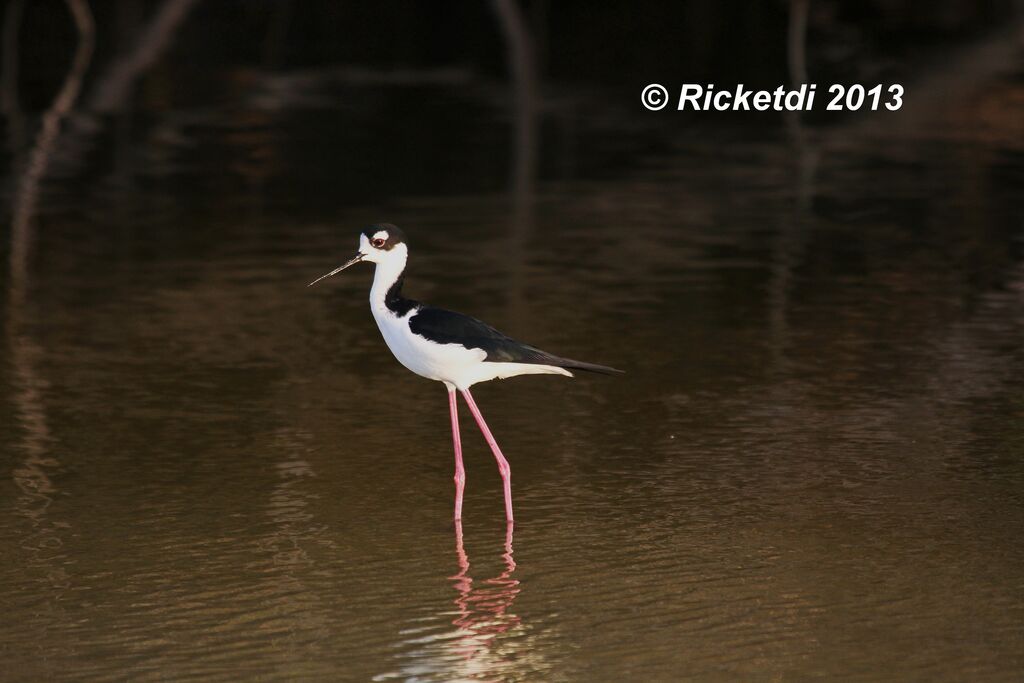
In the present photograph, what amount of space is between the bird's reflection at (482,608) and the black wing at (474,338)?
0.78 m

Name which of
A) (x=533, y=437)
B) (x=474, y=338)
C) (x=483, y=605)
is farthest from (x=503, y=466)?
(x=483, y=605)

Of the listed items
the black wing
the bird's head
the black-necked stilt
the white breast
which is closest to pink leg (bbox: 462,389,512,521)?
the black-necked stilt

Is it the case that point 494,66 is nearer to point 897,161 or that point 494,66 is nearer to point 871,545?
point 897,161

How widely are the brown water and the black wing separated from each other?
58 cm

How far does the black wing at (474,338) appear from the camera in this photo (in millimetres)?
7410

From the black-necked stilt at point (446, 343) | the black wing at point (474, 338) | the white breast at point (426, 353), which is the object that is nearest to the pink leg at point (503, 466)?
the black-necked stilt at point (446, 343)

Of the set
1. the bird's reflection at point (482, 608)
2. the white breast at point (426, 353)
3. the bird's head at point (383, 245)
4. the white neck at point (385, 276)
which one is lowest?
the bird's reflection at point (482, 608)

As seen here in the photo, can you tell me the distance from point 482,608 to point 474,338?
4.48ft

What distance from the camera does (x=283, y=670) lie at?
18.9 feet

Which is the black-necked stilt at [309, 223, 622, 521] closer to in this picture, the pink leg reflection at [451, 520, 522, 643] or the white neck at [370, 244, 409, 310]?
the white neck at [370, 244, 409, 310]

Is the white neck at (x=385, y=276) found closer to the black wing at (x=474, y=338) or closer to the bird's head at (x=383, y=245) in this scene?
the bird's head at (x=383, y=245)

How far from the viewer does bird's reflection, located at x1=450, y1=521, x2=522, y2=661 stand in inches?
237

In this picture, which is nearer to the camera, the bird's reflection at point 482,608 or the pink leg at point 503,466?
the bird's reflection at point 482,608

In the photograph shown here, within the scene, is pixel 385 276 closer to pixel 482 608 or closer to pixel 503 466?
pixel 503 466
